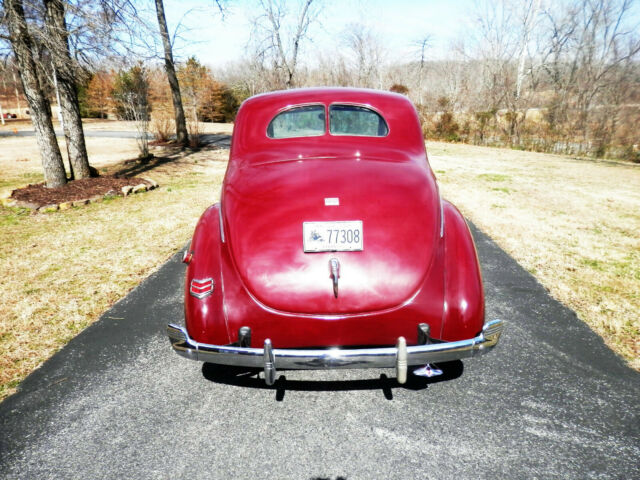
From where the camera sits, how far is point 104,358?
2.96 m

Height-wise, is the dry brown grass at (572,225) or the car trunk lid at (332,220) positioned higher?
the car trunk lid at (332,220)

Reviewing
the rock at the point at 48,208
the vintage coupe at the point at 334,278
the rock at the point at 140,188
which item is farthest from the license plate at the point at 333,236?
the rock at the point at 140,188

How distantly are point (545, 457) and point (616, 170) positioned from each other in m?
14.9

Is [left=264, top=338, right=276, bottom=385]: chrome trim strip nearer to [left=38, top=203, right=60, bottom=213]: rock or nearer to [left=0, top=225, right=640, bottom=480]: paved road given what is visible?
[left=0, top=225, right=640, bottom=480]: paved road

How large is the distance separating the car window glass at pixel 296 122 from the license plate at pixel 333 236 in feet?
4.11

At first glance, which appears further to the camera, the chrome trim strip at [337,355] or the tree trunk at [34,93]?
the tree trunk at [34,93]

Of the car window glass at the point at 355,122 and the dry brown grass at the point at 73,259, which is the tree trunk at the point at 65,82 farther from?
the car window glass at the point at 355,122

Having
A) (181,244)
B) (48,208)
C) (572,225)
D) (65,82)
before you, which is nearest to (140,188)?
(48,208)

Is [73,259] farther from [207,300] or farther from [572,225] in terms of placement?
[572,225]

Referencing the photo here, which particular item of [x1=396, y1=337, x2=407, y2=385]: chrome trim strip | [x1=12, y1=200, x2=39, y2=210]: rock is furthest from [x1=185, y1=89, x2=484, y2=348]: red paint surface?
[x1=12, y1=200, x2=39, y2=210]: rock

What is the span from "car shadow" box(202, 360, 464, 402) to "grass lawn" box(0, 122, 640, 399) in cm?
140

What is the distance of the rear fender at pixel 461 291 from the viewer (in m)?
2.20

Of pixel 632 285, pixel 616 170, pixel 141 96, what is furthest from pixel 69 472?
pixel 616 170

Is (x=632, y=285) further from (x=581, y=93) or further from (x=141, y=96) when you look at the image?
(x=581, y=93)
